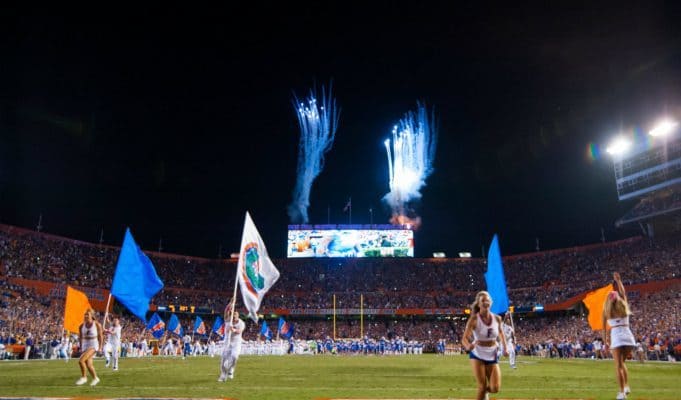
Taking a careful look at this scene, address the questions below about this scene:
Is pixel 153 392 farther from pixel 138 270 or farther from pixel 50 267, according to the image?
pixel 50 267

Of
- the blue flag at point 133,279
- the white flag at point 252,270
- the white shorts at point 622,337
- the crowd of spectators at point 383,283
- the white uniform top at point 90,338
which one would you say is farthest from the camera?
the crowd of spectators at point 383,283

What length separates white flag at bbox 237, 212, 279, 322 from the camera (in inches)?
582

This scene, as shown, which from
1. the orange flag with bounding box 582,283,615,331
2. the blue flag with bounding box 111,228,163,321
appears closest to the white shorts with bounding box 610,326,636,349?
the blue flag with bounding box 111,228,163,321

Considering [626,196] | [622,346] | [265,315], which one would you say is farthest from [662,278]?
[622,346]

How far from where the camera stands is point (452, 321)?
7069cm

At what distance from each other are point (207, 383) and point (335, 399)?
5.67m

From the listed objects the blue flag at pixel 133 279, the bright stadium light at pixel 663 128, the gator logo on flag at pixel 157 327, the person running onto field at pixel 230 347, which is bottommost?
the person running onto field at pixel 230 347

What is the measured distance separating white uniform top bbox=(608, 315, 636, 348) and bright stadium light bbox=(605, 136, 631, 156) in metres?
53.6

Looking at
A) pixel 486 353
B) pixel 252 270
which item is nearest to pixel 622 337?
pixel 486 353

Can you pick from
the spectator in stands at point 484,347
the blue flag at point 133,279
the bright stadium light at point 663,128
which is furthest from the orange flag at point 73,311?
the bright stadium light at point 663,128

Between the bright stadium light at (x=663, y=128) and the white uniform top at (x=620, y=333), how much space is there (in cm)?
4974

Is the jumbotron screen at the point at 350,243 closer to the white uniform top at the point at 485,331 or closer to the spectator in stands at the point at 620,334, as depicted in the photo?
the spectator in stands at the point at 620,334

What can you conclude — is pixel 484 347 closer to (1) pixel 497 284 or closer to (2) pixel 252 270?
(2) pixel 252 270

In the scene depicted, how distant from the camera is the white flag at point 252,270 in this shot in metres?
14.8
